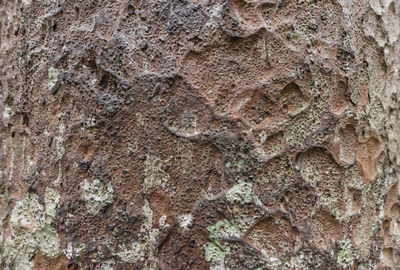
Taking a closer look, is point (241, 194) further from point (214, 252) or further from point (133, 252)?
point (133, 252)

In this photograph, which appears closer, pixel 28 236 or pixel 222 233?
pixel 222 233

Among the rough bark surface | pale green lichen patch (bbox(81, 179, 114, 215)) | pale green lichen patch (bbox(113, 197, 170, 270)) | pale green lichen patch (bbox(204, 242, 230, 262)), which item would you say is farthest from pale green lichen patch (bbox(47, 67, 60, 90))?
pale green lichen patch (bbox(204, 242, 230, 262))

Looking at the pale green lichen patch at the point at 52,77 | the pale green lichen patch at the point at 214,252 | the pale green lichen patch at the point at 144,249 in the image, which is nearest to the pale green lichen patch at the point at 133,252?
the pale green lichen patch at the point at 144,249

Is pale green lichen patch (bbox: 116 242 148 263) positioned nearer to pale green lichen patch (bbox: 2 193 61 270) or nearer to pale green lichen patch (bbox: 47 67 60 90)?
pale green lichen patch (bbox: 2 193 61 270)

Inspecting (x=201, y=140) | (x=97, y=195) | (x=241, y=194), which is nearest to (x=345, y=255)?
(x=241, y=194)

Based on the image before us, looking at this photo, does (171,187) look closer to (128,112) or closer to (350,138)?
(128,112)

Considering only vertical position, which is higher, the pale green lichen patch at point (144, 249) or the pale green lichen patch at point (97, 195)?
the pale green lichen patch at point (97, 195)

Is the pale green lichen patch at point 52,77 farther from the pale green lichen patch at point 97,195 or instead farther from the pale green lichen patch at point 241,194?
the pale green lichen patch at point 241,194
